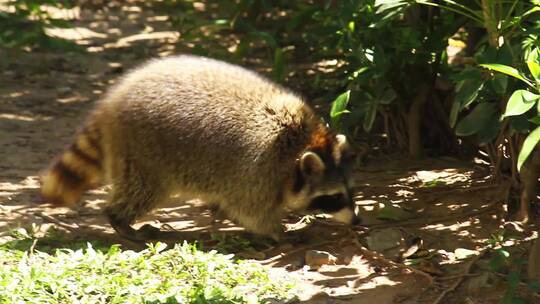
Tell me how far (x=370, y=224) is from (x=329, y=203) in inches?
10.1

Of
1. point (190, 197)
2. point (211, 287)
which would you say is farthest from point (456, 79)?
point (190, 197)

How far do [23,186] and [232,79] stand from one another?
1.50 m

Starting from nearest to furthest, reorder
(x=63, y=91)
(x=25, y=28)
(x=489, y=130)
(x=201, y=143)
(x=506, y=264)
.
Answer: (x=489, y=130) < (x=506, y=264) < (x=201, y=143) < (x=63, y=91) < (x=25, y=28)

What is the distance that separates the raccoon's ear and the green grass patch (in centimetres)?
68

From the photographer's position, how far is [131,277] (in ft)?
15.4

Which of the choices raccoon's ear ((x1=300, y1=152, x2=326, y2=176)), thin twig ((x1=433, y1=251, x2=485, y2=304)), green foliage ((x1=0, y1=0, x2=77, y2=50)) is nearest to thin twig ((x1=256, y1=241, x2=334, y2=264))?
raccoon's ear ((x1=300, y1=152, x2=326, y2=176))

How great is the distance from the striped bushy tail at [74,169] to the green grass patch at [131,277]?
1.42ft

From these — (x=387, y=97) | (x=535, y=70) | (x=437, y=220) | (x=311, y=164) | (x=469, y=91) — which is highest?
(x=535, y=70)

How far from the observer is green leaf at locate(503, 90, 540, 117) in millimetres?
3760

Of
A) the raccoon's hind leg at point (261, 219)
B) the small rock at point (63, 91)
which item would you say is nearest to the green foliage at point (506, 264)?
the raccoon's hind leg at point (261, 219)

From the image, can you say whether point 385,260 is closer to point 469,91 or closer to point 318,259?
point 318,259

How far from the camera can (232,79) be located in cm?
549

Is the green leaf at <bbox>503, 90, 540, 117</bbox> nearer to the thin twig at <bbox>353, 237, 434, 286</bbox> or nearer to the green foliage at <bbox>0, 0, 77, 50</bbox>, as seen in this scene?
the thin twig at <bbox>353, 237, 434, 286</bbox>

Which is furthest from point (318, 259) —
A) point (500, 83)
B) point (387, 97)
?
point (500, 83)
